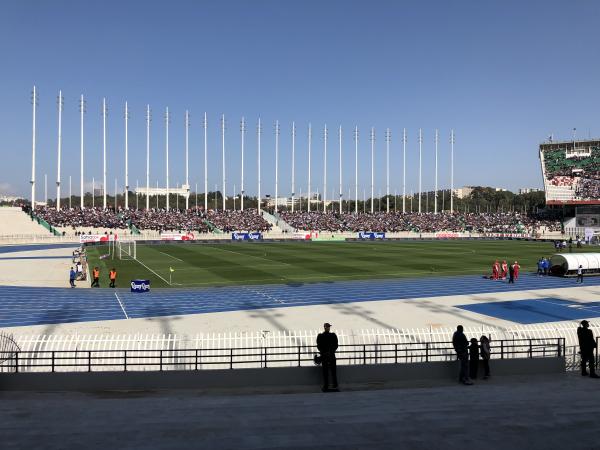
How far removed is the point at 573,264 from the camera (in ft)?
123

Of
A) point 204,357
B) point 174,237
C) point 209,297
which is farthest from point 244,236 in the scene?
point 204,357

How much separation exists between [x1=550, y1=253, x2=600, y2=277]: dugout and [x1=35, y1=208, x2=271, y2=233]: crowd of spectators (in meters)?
58.4

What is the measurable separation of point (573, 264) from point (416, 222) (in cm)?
6744

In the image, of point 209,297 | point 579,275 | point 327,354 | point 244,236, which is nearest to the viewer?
point 327,354

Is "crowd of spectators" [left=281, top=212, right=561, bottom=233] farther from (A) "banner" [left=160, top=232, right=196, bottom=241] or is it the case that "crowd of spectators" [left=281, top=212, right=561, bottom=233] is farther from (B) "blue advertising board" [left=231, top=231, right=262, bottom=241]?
(A) "banner" [left=160, top=232, right=196, bottom=241]

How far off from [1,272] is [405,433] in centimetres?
3950

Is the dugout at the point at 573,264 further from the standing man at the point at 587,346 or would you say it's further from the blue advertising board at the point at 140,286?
the blue advertising board at the point at 140,286

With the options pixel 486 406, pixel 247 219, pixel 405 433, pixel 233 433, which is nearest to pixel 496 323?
pixel 486 406

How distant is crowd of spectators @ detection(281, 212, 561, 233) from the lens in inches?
3903

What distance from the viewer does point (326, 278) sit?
37.3 metres

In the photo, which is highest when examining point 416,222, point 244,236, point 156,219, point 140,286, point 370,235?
point 156,219

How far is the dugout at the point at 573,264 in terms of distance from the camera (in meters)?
37.8

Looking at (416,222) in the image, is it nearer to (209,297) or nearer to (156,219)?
(156,219)

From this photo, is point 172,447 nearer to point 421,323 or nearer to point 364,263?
point 421,323
